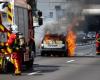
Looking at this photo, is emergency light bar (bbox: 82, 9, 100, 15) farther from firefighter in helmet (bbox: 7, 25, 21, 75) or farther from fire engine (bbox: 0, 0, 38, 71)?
firefighter in helmet (bbox: 7, 25, 21, 75)

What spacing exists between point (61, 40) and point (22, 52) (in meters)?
17.0

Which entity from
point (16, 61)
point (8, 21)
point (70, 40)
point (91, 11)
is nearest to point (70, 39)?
point (70, 40)

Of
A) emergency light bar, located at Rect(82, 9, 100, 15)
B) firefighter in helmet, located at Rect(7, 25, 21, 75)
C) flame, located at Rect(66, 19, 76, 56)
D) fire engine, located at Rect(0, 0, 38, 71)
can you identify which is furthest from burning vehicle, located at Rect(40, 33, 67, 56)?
firefighter in helmet, located at Rect(7, 25, 21, 75)

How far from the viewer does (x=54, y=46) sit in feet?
121

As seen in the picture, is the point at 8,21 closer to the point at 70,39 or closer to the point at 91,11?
the point at 91,11

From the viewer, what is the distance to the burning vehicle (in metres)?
36.7

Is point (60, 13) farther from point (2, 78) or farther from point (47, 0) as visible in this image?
point (2, 78)

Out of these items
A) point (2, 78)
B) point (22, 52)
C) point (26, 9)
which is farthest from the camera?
point (26, 9)

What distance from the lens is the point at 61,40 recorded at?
3703cm

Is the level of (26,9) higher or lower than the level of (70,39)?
higher

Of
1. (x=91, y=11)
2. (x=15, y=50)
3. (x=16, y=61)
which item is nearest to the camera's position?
(x=16, y=61)

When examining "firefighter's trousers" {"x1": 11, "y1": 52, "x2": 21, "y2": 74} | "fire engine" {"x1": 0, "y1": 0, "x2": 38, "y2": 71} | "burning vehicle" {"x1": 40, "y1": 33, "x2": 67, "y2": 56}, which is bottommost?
"burning vehicle" {"x1": 40, "y1": 33, "x2": 67, "y2": 56}

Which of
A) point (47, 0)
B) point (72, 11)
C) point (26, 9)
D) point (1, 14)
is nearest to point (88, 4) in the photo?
point (72, 11)

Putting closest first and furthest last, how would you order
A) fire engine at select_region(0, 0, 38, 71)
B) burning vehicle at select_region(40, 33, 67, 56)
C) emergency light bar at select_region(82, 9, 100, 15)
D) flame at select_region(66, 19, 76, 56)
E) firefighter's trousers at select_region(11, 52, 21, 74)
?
1. firefighter's trousers at select_region(11, 52, 21, 74)
2. fire engine at select_region(0, 0, 38, 71)
3. emergency light bar at select_region(82, 9, 100, 15)
4. burning vehicle at select_region(40, 33, 67, 56)
5. flame at select_region(66, 19, 76, 56)
